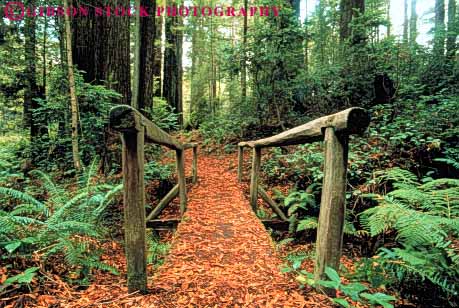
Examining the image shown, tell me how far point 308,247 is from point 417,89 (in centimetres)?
550

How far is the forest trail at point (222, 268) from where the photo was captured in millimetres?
1921

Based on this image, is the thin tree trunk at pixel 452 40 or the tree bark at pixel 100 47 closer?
the tree bark at pixel 100 47

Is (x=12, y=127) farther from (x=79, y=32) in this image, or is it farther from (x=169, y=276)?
(x=169, y=276)

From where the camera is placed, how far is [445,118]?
549cm

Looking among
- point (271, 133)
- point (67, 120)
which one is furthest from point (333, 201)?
point (271, 133)

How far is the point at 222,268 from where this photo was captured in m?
2.42

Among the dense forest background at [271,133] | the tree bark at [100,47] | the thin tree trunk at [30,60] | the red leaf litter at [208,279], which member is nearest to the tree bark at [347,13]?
the dense forest background at [271,133]

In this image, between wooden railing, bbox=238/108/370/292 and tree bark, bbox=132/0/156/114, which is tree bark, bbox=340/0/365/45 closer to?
tree bark, bbox=132/0/156/114

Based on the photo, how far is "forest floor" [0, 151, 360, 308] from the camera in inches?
74.5

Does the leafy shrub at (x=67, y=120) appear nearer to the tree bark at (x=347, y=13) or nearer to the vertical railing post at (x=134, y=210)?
the vertical railing post at (x=134, y=210)

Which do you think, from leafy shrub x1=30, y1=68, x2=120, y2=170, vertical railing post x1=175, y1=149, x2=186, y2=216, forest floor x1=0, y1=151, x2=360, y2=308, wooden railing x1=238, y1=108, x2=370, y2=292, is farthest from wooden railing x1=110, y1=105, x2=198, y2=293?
leafy shrub x1=30, y1=68, x2=120, y2=170

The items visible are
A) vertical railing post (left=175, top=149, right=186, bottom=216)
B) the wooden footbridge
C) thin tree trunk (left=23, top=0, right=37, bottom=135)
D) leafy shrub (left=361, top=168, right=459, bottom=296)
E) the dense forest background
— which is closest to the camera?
the wooden footbridge

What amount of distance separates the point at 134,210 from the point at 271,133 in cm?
767

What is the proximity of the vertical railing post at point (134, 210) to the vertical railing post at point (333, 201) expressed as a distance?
1326mm
